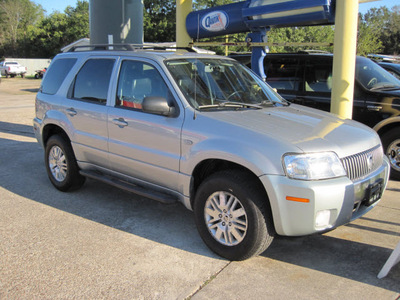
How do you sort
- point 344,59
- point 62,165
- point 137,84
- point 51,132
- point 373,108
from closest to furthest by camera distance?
point 137,84 → point 62,165 → point 51,132 → point 344,59 → point 373,108

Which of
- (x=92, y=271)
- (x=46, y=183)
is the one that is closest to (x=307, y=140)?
(x=92, y=271)

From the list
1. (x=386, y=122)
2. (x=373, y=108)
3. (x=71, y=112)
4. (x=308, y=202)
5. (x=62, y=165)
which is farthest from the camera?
(x=373, y=108)

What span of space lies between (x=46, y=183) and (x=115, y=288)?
131 inches

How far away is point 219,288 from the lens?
3.22 metres

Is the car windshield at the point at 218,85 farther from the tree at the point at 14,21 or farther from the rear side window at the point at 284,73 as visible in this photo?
the tree at the point at 14,21

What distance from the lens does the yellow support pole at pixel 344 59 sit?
5988mm

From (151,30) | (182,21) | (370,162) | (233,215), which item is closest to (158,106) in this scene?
(233,215)

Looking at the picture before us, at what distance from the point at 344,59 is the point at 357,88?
0.84 metres

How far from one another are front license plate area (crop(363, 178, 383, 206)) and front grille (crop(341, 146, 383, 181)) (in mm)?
125

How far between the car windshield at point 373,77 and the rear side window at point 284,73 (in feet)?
3.31

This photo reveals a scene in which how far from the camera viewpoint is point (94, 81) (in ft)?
16.7

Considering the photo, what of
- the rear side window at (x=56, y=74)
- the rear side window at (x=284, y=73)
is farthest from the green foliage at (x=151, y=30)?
the rear side window at (x=56, y=74)

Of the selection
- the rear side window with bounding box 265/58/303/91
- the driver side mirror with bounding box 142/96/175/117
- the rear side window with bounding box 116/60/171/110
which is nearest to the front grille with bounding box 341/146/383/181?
the driver side mirror with bounding box 142/96/175/117

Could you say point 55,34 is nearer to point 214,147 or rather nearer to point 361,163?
point 214,147
